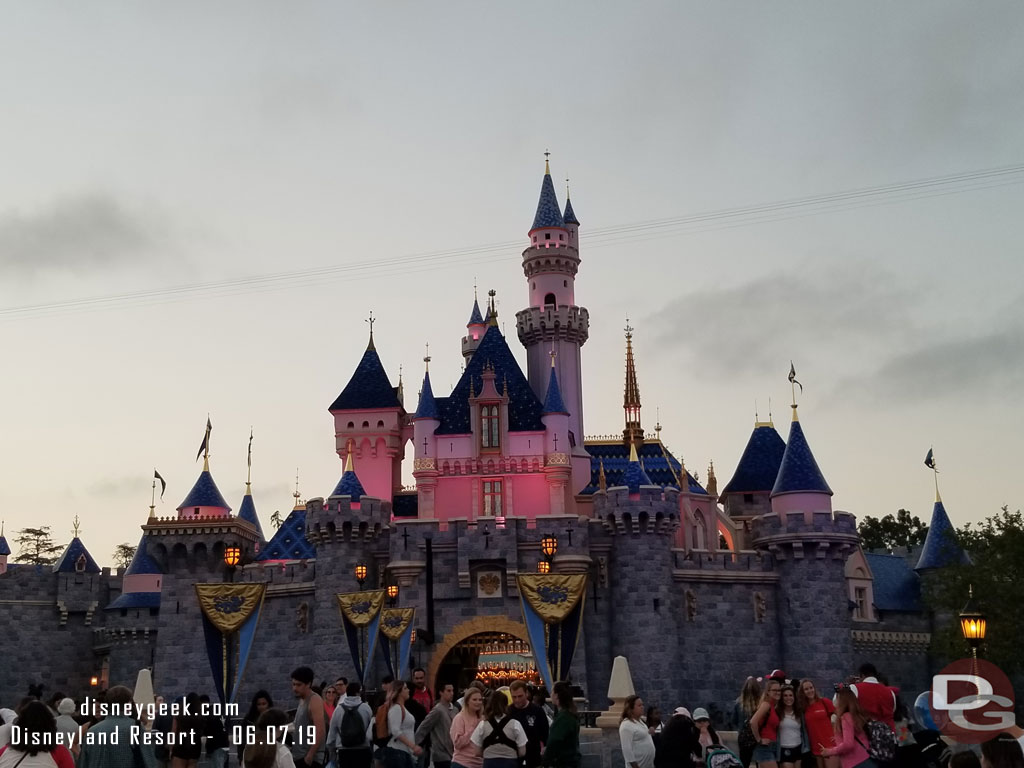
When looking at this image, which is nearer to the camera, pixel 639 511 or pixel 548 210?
pixel 639 511

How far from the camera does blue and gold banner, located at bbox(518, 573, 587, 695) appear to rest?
2861 cm

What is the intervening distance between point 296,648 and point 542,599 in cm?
1249

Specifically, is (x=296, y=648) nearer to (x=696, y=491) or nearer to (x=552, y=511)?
(x=552, y=511)

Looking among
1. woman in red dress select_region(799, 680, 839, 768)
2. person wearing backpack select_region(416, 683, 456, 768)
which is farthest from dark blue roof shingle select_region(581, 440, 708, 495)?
woman in red dress select_region(799, 680, 839, 768)

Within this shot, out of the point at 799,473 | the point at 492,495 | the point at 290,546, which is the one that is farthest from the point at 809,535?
the point at 290,546

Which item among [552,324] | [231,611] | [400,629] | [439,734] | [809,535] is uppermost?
[552,324]

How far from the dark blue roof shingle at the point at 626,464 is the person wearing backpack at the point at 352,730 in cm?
3081

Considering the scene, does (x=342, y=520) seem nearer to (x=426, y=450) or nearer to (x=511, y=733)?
(x=426, y=450)

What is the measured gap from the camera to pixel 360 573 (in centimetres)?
3591

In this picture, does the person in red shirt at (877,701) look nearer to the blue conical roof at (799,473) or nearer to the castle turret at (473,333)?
the blue conical roof at (799,473)

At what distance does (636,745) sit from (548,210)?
3706 cm

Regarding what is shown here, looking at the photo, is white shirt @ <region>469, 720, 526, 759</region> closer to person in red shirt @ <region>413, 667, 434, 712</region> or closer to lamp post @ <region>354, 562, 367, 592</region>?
person in red shirt @ <region>413, 667, 434, 712</region>

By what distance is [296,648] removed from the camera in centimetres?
3825

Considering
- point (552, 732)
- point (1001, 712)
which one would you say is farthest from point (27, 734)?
point (1001, 712)
